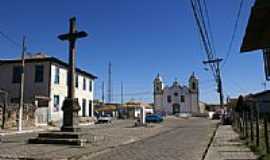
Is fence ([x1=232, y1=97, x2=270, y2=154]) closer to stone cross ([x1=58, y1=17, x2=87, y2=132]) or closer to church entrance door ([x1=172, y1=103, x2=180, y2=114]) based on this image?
stone cross ([x1=58, y1=17, x2=87, y2=132])

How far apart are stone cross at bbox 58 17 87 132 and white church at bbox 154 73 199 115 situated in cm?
7425

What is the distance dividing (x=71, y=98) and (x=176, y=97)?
79.3m

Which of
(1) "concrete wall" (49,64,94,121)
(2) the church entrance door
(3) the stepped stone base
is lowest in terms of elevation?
(3) the stepped stone base

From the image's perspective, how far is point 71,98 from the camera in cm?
1611

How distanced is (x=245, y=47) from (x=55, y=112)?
33116 millimetres

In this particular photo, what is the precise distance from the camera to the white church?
9094 cm

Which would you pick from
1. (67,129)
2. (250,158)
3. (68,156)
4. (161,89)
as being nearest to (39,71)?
(67,129)

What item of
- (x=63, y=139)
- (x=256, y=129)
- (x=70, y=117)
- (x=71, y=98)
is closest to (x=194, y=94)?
(x=71, y=98)

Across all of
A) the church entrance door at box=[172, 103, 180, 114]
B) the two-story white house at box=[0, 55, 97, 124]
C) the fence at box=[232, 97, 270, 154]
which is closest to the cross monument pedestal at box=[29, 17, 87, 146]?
the fence at box=[232, 97, 270, 154]

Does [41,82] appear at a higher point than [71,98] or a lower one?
higher

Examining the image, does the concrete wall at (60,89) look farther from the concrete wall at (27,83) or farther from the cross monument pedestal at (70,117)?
the cross monument pedestal at (70,117)

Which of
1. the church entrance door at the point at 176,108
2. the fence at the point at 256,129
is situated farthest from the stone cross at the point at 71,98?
the church entrance door at the point at 176,108

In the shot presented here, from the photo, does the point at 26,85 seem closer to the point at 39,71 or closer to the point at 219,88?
the point at 39,71

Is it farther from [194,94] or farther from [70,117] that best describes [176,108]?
[70,117]
